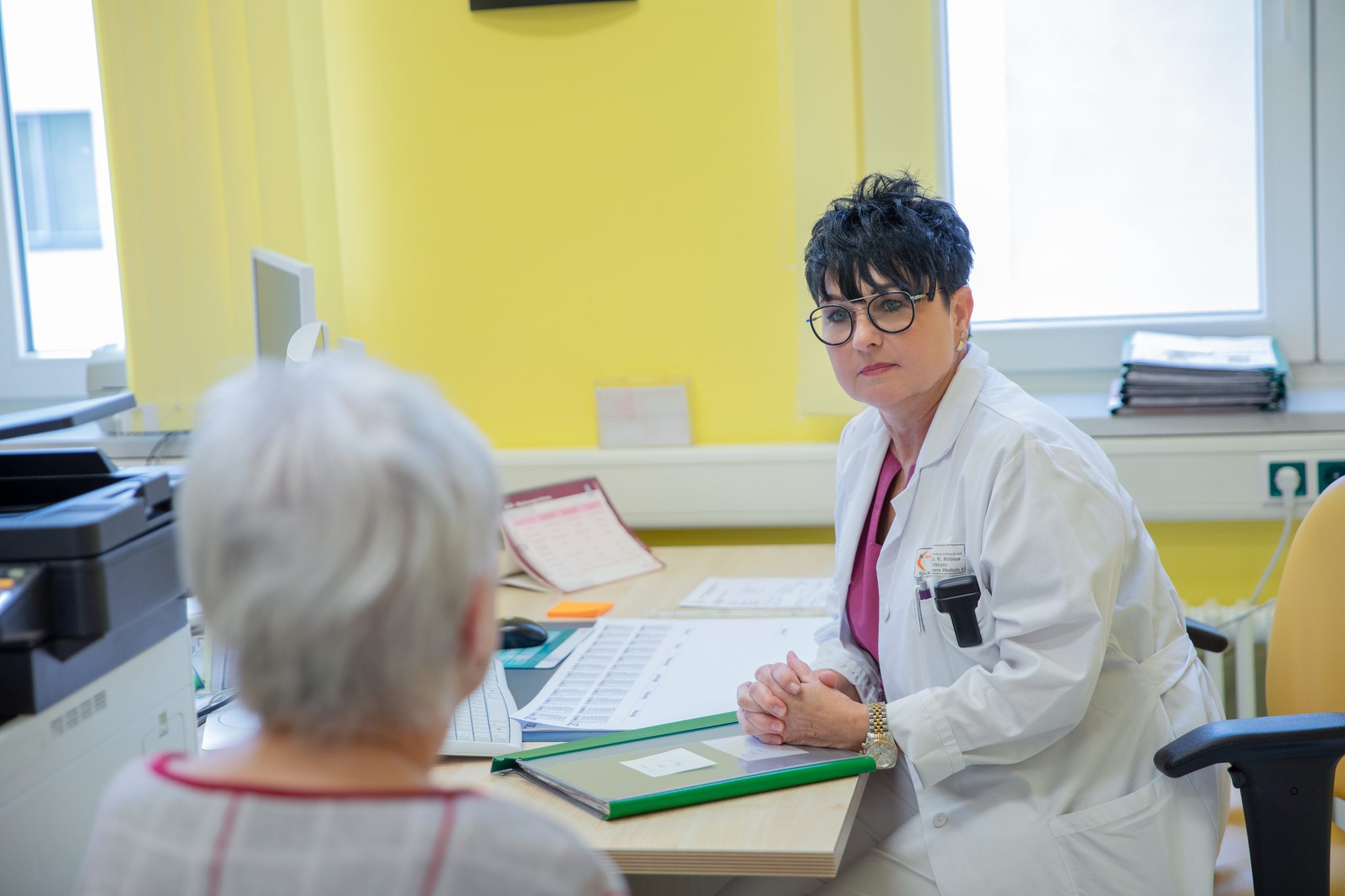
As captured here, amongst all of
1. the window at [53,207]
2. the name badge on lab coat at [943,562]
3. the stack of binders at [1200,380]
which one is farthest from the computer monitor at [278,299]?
the stack of binders at [1200,380]

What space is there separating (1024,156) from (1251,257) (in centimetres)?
52

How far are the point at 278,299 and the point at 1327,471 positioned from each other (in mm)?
1951

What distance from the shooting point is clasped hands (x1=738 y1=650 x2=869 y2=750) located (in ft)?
4.48

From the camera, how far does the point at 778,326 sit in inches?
100.0

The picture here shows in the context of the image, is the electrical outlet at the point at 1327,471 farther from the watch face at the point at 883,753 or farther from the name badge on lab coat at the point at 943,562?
the watch face at the point at 883,753

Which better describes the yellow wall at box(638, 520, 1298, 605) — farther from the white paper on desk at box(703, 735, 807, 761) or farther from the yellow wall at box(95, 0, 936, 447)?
the white paper on desk at box(703, 735, 807, 761)

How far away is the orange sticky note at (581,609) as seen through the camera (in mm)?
1980

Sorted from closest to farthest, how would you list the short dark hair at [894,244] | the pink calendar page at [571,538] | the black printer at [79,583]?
the black printer at [79,583] < the short dark hair at [894,244] < the pink calendar page at [571,538]

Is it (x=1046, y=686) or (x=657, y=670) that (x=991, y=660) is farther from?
(x=657, y=670)

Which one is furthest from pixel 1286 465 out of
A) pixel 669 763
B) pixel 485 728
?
pixel 485 728

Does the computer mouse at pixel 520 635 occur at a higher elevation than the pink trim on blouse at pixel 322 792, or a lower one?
lower

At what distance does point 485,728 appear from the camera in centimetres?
143

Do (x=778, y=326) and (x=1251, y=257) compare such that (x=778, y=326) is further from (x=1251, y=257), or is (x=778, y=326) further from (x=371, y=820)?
(x=371, y=820)

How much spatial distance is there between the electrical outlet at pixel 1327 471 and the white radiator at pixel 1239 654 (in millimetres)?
263
